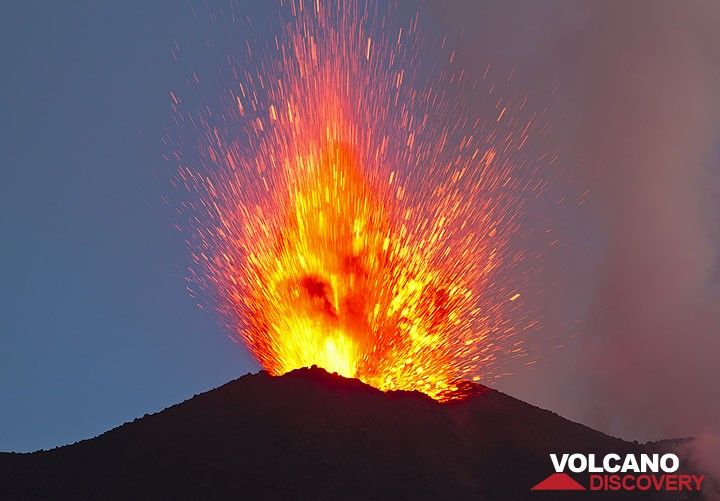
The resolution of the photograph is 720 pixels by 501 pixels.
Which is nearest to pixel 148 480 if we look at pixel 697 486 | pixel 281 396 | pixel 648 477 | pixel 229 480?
pixel 229 480

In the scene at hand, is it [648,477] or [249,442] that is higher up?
[648,477]

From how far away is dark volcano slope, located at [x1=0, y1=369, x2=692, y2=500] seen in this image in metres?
30.5

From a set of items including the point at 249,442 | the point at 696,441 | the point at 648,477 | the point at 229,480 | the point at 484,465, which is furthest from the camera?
the point at 696,441

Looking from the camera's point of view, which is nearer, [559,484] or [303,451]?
[303,451]

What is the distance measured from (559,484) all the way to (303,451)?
504 inches

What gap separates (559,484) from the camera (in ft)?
116

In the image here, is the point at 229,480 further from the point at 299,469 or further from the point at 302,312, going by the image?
the point at 302,312

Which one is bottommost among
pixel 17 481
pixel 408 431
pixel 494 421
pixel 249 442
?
pixel 17 481

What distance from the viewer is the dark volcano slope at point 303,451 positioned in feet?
100

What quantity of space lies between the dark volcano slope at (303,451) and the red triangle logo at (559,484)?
45 cm

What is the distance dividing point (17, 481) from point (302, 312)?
16472mm

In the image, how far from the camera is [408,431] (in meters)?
36.2

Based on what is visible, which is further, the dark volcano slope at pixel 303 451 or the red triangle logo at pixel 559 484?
the red triangle logo at pixel 559 484

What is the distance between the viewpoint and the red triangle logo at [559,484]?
34.7m
